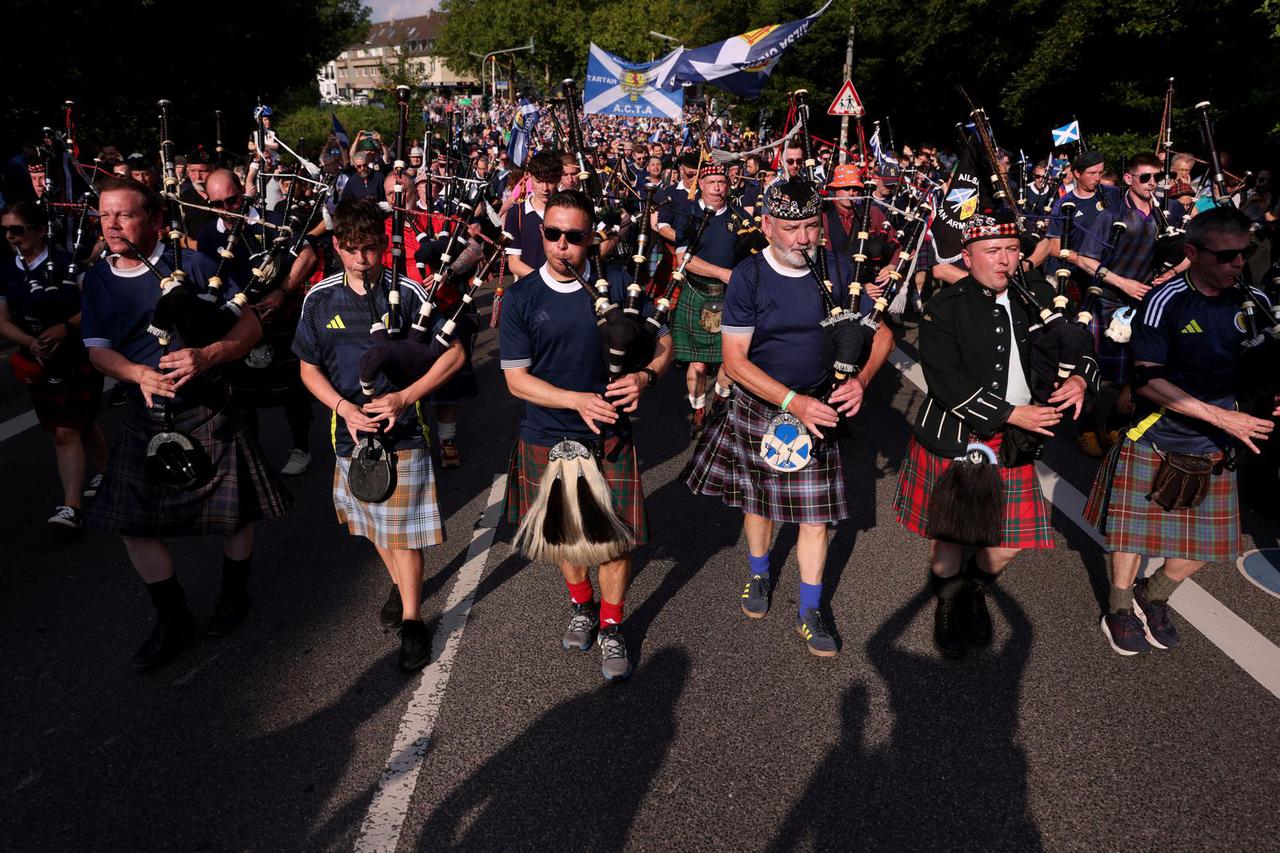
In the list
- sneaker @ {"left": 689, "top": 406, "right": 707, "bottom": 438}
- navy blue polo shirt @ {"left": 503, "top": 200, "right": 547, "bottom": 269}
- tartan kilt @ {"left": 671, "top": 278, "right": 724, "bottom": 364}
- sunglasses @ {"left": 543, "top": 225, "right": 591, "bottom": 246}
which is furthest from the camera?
sneaker @ {"left": 689, "top": 406, "right": 707, "bottom": 438}

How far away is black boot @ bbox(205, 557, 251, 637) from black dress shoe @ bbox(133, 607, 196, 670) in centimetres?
11

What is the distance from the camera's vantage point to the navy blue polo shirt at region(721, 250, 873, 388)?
11.0 feet

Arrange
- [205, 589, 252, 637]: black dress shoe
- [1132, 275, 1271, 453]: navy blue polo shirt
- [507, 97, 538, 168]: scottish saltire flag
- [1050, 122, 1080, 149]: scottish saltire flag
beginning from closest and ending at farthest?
1. [1132, 275, 1271, 453]: navy blue polo shirt
2. [205, 589, 252, 637]: black dress shoe
3. [1050, 122, 1080, 149]: scottish saltire flag
4. [507, 97, 538, 168]: scottish saltire flag

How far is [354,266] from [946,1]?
73.5 ft

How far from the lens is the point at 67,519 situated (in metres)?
4.62

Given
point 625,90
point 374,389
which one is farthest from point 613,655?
point 625,90

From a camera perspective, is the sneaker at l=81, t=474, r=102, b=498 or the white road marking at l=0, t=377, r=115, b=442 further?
the white road marking at l=0, t=377, r=115, b=442

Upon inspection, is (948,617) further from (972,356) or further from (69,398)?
(69,398)

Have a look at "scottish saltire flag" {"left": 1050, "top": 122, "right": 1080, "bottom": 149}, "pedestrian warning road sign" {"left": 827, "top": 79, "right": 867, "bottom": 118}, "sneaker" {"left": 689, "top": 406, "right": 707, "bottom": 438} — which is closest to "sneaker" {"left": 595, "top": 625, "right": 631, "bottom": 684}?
"sneaker" {"left": 689, "top": 406, "right": 707, "bottom": 438}

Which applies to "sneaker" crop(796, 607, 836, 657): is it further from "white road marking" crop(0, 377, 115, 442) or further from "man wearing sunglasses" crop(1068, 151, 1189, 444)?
"white road marking" crop(0, 377, 115, 442)

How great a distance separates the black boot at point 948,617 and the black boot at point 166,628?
3.22 metres

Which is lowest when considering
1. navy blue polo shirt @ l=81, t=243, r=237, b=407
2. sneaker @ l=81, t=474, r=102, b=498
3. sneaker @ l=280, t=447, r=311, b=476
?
sneaker @ l=81, t=474, r=102, b=498

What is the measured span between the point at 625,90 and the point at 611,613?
1222cm

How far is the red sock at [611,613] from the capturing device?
351 cm
